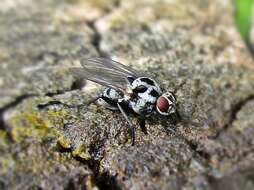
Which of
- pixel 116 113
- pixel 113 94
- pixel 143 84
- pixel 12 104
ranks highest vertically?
pixel 143 84

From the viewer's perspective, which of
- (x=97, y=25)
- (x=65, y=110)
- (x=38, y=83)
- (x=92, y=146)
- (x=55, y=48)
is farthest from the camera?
(x=97, y=25)

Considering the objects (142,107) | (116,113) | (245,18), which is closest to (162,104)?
(142,107)

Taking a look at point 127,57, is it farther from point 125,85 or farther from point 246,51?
point 246,51

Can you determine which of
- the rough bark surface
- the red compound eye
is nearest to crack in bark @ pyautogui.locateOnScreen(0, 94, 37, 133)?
the rough bark surface

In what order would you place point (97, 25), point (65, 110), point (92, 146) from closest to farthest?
point (92, 146)
point (65, 110)
point (97, 25)

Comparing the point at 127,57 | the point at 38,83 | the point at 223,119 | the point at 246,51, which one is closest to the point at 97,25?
the point at 127,57

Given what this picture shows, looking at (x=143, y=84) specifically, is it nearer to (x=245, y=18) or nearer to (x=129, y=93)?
(x=129, y=93)
